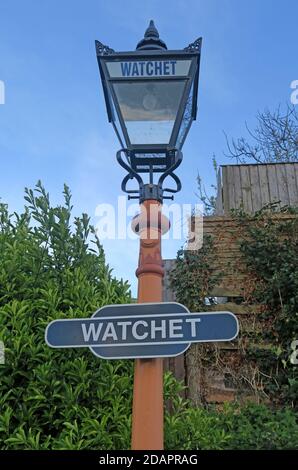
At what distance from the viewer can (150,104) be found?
223 cm

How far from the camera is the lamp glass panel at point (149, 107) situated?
2.21 meters

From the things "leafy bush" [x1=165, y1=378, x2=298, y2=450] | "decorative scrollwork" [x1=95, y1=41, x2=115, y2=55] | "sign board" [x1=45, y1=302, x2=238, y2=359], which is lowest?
"leafy bush" [x1=165, y1=378, x2=298, y2=450]

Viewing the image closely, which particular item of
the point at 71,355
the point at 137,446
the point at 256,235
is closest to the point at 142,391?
the point at 137,446

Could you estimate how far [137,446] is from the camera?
1745 mm

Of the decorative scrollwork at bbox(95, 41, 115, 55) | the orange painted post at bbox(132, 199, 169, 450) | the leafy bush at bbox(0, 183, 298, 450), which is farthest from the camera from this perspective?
the leafy bush at bbox(0, 183, 298, 450)

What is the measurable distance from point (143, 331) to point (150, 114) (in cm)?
95

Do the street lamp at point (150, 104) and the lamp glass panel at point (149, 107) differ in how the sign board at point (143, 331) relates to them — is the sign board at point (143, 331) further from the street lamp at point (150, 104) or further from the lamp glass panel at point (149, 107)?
the lamp glass panel at point (149, 107)

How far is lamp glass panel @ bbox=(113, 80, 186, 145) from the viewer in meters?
2.21

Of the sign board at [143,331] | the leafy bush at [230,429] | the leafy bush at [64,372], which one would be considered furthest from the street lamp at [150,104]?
the leafy bush at [230,429]

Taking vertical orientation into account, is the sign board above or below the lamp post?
below

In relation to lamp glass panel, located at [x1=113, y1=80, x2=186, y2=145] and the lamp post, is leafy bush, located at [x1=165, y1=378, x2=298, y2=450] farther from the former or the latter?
lamp glass panel, located at [x1=113, y1=80, x2=186, y2=145]

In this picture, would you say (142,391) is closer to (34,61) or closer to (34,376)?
(34,376)

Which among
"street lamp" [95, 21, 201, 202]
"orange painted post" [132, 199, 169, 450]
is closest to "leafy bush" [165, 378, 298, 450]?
"orange painted post" [132, 199, 169, 450]
